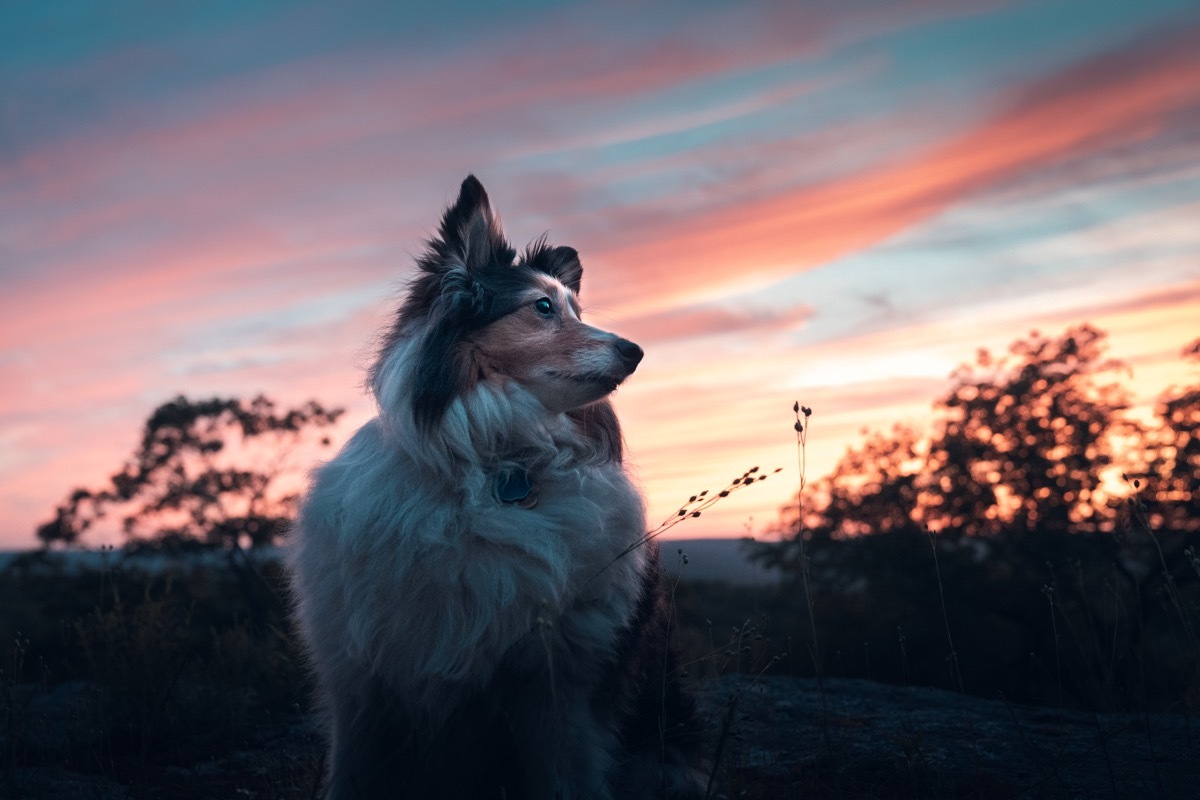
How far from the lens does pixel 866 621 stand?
54.6ft

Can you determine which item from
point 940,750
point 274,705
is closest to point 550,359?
point 940,750

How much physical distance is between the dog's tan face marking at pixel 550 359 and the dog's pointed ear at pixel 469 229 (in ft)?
1.28

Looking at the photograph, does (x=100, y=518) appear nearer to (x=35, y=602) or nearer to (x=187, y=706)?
(x=35, y=602)

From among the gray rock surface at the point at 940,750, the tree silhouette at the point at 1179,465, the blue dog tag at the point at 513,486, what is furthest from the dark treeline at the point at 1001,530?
the blue dog tag at the point at 513,486

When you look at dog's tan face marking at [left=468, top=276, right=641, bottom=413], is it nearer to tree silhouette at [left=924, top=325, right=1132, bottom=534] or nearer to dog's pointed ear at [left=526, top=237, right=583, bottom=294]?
dog's pointed ear at [left=526, top=237, right=583, bottom=294]

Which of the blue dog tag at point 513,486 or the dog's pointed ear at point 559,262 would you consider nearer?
the blue dog tag at point 513,486

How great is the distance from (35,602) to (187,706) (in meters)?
9.64

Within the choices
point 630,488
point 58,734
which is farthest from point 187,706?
point 630,488

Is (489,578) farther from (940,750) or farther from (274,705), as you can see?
(274,705)

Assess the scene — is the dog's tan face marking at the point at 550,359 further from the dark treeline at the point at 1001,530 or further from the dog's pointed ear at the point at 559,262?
the dark treeline at the point at 1001,530

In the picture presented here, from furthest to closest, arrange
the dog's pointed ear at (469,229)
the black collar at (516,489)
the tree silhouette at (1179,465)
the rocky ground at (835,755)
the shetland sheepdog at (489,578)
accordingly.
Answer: the tree silhouette at (1179,465), the dog's pointed ear at (469,229), the rocky ground at (835,755), the black collar at (516,489), the shetland sheepdog at (489,578)

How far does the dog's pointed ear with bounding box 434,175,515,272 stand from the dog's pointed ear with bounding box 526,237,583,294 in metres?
0.32

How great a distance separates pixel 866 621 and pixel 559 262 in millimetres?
13182

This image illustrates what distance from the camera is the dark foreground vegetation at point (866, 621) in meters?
5.36
